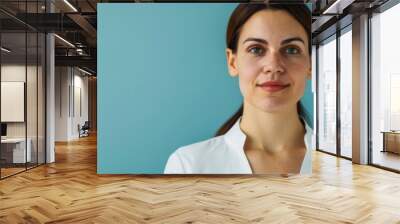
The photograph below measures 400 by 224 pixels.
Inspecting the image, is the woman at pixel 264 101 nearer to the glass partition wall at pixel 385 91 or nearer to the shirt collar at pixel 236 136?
the shirt collar at pixel 236 136

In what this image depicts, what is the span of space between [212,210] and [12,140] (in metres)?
4.57

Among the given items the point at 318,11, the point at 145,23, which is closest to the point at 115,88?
the point at 145,23

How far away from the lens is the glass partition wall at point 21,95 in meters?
6.79

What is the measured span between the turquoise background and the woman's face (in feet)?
0.96

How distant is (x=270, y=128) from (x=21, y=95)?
188 inches

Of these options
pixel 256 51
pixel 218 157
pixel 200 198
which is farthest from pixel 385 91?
pixel 200 198

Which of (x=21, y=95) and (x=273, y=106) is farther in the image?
(x=21, y=95)

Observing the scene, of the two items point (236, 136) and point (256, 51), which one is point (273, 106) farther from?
point (256, 51)

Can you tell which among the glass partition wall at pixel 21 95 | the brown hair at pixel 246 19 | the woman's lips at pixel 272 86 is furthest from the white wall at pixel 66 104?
the woman's lips at pixel 272 86

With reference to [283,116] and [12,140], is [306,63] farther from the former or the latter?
[12,140]

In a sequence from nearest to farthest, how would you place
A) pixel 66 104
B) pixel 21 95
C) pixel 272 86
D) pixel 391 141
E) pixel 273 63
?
pixel 273 63 < pixel 272 86 < pixel 21 95 < pixel 391 141 < pixel 66 104

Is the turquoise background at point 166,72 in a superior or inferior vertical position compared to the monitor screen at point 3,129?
superior

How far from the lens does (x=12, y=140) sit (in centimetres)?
718

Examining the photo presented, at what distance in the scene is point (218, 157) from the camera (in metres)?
6.22
